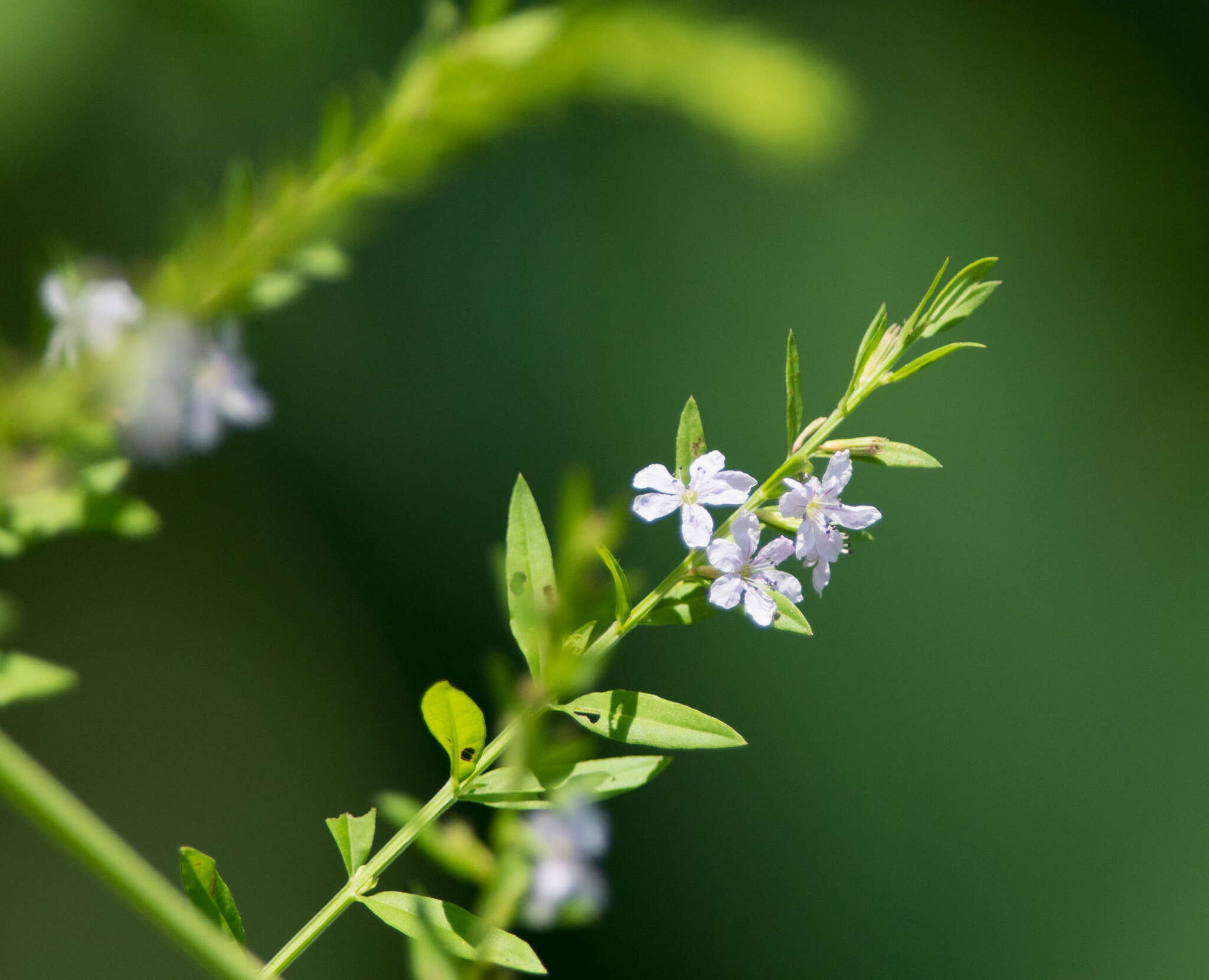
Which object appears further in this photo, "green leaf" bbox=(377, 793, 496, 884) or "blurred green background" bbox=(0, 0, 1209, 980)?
"blurred green background" bbox=(0, 0, 1209, 980)

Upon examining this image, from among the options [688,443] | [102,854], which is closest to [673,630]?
[688,443]

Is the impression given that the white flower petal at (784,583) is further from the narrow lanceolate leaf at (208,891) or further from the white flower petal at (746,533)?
the narrow lanceolate leaf at (208,891)

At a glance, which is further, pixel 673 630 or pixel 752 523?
pixel 673 630

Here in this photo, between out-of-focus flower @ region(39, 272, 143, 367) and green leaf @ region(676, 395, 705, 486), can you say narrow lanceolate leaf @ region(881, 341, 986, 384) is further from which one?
out-of-focus flower @ region(39, 272, 143, 367)

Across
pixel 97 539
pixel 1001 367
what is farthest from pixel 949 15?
pixel 97 539

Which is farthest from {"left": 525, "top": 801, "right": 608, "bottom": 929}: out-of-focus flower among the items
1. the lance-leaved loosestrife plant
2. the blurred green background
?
the blurred green background

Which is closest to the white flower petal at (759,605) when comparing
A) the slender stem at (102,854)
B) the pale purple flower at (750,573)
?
the pale purple flower at (750,573)

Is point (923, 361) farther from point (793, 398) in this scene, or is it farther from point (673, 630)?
point (673, 630)
